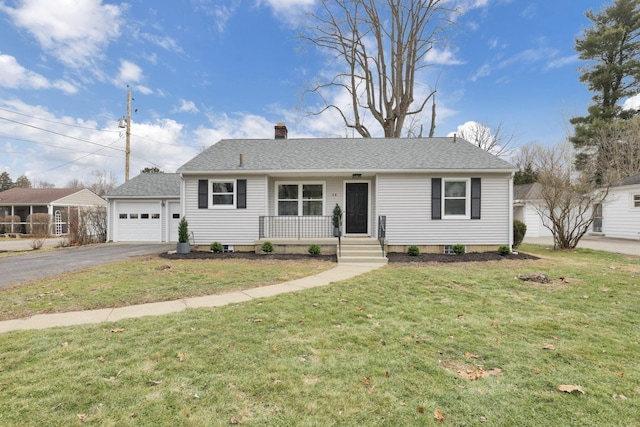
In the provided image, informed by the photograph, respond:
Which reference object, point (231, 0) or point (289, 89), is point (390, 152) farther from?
point (289, 89)

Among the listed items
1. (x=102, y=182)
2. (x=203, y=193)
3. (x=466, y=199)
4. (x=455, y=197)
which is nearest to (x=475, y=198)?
(x=466, y=199)

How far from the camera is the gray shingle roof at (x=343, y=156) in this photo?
10523mm

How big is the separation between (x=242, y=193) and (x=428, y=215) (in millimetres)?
7003

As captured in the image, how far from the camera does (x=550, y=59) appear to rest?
58.8 feet

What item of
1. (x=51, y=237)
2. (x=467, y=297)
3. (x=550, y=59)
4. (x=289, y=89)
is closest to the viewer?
(x=467, y=297)

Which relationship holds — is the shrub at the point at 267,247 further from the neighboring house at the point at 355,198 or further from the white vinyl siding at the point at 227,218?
the white vinyl siding at the point at 227,218

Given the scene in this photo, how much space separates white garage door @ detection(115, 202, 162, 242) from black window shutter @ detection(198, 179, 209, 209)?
6.38 metres

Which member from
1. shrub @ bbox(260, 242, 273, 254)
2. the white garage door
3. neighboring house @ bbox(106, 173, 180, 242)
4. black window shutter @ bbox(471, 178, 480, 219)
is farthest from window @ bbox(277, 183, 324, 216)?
the white garage door

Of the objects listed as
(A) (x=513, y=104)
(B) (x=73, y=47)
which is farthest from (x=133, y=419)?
(A) (x=513, y=104)

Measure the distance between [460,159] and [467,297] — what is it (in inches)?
283

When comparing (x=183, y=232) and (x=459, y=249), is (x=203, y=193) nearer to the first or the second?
(x=183, y=232)

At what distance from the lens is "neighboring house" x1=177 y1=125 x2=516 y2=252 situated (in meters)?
10.4

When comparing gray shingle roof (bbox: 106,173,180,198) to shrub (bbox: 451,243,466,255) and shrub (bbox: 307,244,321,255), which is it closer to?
shrub (bbox: 307,244,321,255)

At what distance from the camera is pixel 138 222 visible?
15672 millimetres
